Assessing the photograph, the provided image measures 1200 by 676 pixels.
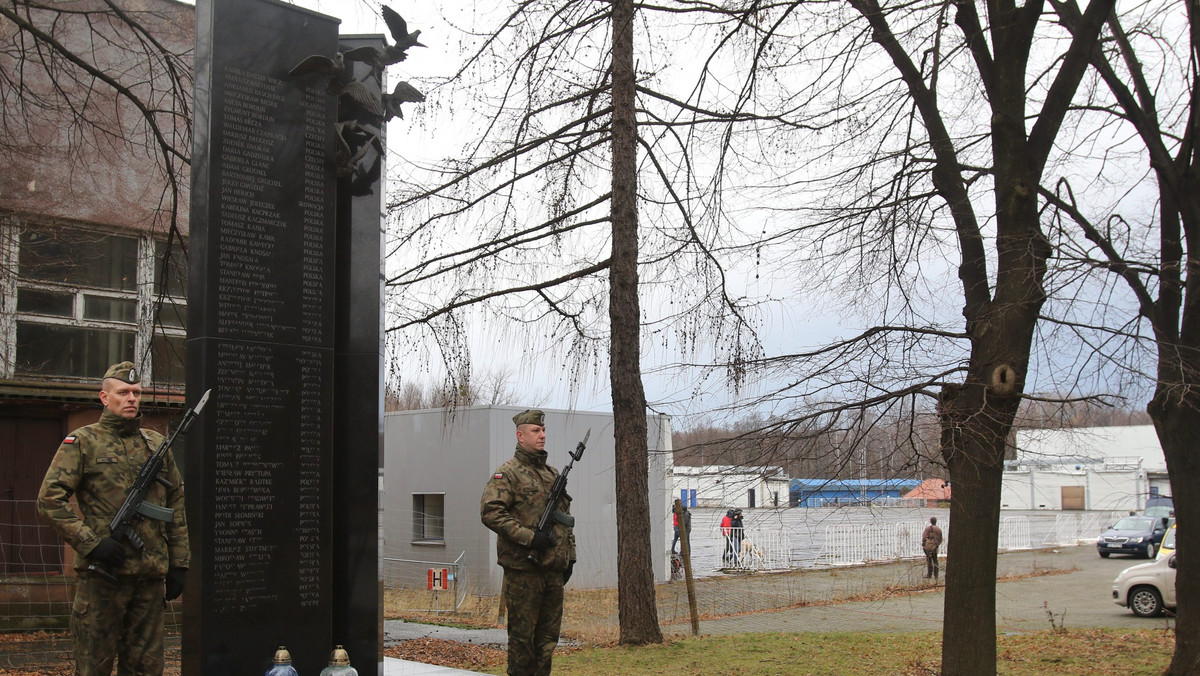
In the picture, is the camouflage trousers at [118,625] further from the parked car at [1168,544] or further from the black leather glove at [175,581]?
the parked car at [1168,544]

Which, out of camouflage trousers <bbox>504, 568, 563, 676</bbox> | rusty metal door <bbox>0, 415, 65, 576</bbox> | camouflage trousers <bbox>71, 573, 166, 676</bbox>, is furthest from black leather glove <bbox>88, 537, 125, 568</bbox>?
rusty metal door <bbox>0, 415, 65, 576</bbox>

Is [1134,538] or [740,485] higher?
[740,485]

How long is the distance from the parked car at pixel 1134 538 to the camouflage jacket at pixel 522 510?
3172 cm

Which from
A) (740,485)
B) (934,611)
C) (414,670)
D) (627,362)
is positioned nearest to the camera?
(740,485)

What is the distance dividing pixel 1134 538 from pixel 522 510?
3243 cm

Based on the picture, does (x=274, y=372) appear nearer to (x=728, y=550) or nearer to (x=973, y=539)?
(x=973, y=539)

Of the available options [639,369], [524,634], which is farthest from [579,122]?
[524,634]

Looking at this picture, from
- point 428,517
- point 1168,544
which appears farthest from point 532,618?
point 1168,544

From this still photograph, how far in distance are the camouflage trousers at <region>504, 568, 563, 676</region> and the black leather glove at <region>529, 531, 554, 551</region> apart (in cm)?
23

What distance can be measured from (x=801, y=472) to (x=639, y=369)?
4.41 m

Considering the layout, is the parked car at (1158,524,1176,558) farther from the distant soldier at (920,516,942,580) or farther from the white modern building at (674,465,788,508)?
the white modern building at (674,465,788,508)

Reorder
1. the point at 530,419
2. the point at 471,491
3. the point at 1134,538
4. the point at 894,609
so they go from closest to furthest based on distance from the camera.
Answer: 1. the point at 530,419
2. the point at 894,609
3. the point at 471,491
4. the point at 1134,538

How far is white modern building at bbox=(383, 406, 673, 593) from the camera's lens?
2202cm

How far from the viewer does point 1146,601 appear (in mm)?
17453
